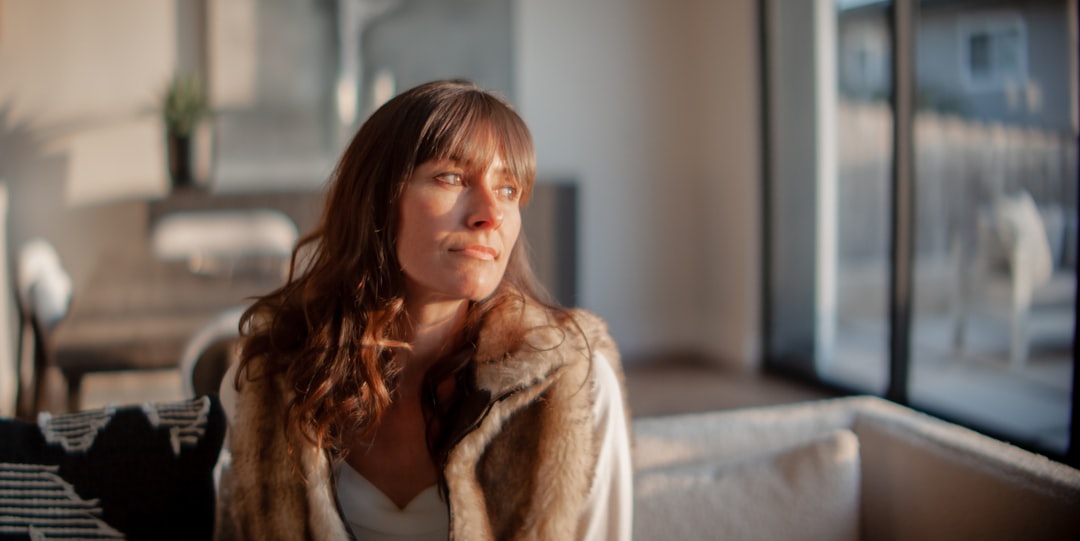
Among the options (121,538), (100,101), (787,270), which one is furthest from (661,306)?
(121,538)

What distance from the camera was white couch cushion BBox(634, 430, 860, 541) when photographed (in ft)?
3.98

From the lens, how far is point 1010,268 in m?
3.08

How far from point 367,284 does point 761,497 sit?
0.68 m

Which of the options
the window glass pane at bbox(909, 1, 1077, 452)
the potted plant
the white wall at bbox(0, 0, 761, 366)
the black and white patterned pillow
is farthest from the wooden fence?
the potted plant

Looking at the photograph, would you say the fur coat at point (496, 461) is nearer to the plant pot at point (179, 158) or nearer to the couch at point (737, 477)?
the couch at point (737, 477)

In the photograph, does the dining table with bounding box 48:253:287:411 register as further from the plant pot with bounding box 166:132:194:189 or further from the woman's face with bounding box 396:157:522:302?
the woman's face with bounding box 396:157:522:302

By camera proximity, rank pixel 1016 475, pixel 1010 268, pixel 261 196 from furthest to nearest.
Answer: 1. pixel 261 196
2. pixel 1010 268
3. pixel 1016 475

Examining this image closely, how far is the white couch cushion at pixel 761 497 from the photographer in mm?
1213

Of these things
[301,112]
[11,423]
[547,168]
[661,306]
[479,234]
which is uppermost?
[301,112]

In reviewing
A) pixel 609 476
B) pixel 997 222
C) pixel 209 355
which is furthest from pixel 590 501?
pixel 997 222

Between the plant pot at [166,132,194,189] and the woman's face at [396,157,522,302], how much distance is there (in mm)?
3223

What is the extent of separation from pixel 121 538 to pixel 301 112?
3.61 meters

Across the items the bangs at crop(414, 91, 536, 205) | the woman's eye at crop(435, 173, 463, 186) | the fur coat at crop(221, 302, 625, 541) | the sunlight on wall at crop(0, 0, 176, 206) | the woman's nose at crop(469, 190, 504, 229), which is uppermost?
the sunlight on wall at crop(0, 0, 176, 206)

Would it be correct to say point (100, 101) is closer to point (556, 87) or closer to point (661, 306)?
point (556, 87)
